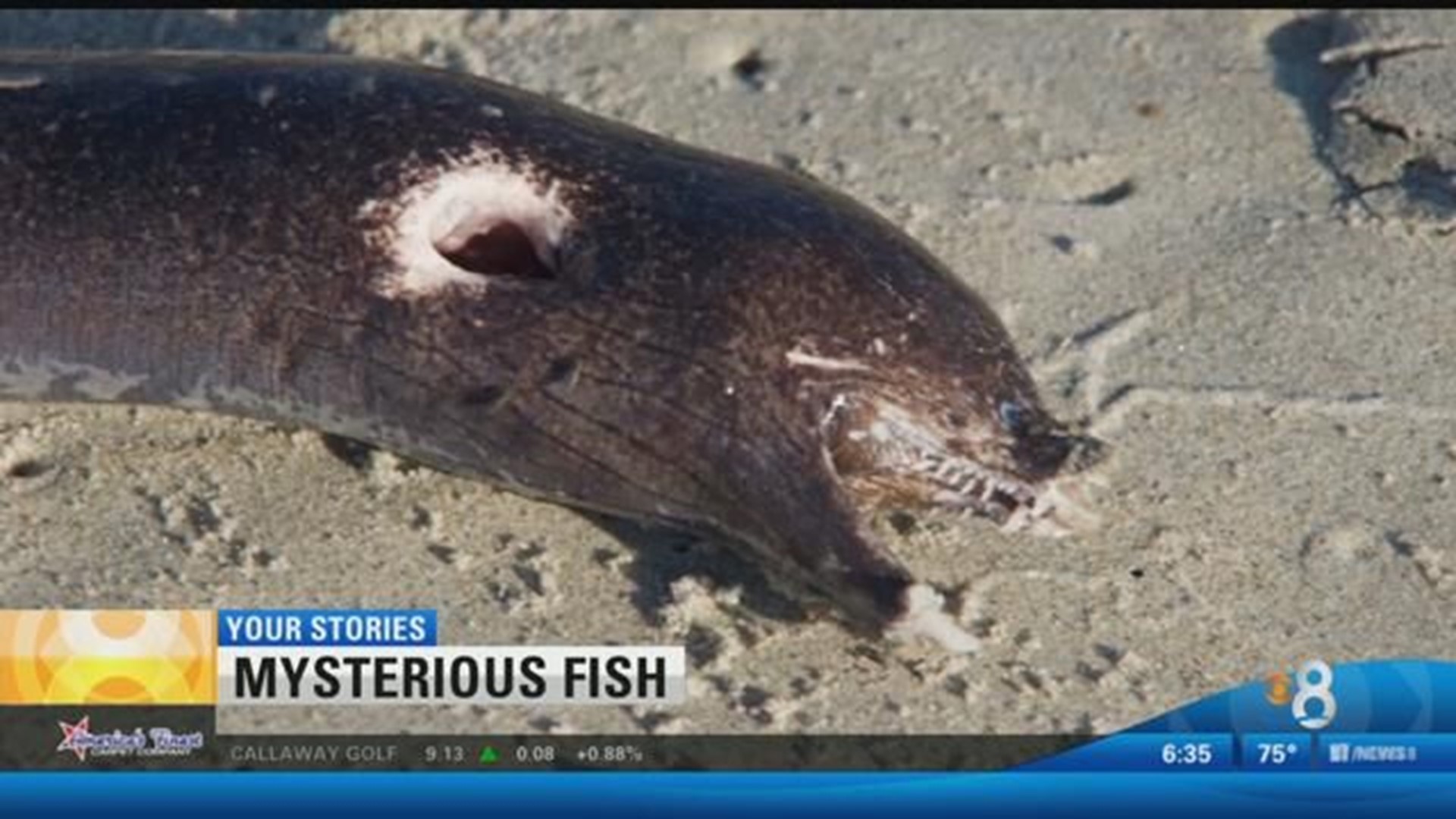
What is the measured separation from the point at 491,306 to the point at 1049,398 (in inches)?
46.5

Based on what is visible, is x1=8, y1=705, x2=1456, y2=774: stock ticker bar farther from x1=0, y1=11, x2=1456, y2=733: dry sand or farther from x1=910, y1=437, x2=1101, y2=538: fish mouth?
x1=910, y1=437, x2=1101, y2=538: fish mouth

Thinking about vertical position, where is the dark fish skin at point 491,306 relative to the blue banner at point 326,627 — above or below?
above

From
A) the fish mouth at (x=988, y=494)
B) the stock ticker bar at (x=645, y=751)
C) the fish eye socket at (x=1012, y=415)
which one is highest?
the fish eye socket at (x=1012, y=415)

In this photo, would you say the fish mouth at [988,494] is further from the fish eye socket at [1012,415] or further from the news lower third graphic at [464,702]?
the news lower third graphic at [464,702]

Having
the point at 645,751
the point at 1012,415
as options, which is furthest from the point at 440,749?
the point at 1012,415

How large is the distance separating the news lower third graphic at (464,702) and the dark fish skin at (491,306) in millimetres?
290

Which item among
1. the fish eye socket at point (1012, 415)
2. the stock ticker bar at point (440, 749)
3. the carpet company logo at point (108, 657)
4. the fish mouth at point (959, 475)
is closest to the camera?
the stock ticker bar at point (440, 749)

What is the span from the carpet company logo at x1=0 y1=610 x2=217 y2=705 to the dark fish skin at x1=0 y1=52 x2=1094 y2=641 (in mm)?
451

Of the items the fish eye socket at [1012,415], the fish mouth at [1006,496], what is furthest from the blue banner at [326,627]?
the fish eye socket at [1012,415]

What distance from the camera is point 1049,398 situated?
201 inches

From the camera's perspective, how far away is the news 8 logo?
4457 millimetres

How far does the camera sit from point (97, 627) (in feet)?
14.6

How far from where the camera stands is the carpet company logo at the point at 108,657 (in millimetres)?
4395

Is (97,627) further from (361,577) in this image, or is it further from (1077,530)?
(1077,530)
